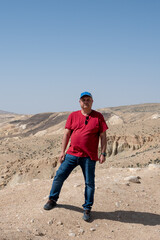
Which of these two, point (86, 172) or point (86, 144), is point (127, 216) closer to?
point (86, 172)

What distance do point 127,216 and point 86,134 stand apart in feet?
5.85

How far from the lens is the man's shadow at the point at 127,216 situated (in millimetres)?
4672

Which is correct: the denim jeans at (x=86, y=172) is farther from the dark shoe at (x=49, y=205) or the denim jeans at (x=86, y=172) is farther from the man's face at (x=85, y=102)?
the man's face at (x=85, y=102)

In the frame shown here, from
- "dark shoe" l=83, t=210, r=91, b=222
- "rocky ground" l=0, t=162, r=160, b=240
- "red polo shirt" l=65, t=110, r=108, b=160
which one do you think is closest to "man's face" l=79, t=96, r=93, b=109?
"red polo shirt" l=65, t=110, r=108, b=160

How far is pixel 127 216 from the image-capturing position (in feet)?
15.9

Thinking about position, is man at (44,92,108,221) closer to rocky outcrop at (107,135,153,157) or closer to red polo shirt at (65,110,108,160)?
red polo shirt at (65,110,108,160)

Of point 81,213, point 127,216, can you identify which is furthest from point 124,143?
point 81,213

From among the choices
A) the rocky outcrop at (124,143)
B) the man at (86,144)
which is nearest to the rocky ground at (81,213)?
the man at (86,144)

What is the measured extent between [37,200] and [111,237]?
1.98 meters

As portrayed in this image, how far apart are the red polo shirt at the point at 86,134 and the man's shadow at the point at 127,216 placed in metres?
1.11

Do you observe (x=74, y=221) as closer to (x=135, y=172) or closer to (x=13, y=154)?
(x=135, y=172)

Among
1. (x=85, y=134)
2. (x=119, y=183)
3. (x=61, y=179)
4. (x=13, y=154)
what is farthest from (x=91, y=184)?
(x=13, y=154)

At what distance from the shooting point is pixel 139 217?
191 inches

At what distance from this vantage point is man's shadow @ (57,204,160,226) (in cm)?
467
